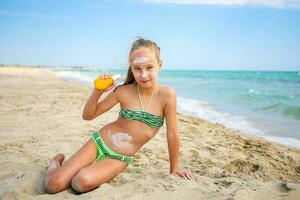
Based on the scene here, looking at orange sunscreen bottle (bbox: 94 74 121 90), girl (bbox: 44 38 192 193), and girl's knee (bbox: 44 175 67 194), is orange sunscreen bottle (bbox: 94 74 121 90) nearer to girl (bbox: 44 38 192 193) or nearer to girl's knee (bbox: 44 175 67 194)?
Result: girl (bbox: 44 38 192 193)

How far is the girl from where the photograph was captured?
327cm

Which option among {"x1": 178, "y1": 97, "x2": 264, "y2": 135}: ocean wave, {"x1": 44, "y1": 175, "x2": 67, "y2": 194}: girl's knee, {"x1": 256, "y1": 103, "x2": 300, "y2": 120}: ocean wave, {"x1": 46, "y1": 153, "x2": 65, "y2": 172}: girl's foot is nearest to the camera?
{"x1": 44, "y1": 175, "x2": 67, "y2": 194}: girl's knee

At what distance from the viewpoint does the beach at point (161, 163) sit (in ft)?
9.55

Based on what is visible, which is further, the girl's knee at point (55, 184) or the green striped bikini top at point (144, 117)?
the green striped bikini top at point (144, 117)

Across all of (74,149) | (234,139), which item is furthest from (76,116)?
(234,139)

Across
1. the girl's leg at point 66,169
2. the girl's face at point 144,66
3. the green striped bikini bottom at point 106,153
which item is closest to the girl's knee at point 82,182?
the girl's leg at point 66,169

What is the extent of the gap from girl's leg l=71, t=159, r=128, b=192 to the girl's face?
0.81m

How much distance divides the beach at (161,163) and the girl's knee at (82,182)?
58 mm

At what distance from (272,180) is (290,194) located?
913mm

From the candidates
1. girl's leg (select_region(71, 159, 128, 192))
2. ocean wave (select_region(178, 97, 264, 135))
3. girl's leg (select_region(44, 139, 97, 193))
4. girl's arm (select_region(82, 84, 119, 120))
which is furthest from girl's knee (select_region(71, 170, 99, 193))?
ocean wave (select_region(178, 97, 264, 135))

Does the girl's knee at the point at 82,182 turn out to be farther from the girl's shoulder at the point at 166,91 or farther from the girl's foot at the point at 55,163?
the girl's shoulder at the point at 166,91

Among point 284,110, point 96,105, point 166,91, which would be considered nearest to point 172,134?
point 166,91

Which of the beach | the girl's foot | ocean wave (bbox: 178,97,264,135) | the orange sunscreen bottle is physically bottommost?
ocean wave (bbox: 178,97,264,135)

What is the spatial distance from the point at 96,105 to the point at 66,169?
67 centimetres
